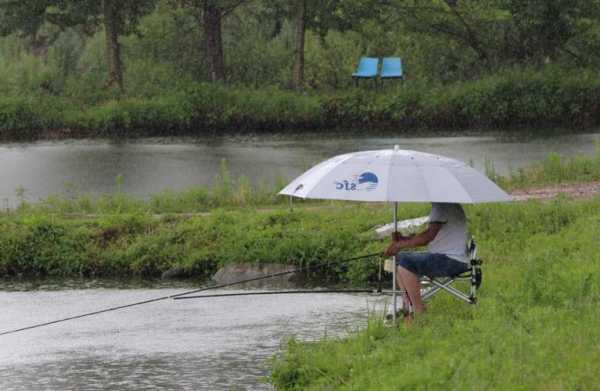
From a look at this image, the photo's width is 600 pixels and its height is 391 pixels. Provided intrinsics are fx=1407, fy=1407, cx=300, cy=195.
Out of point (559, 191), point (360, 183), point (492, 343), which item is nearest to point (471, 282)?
point (360, 183)

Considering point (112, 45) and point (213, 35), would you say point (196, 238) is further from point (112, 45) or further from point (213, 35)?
point (213, 35)

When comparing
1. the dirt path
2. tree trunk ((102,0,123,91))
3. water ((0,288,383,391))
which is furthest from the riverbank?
water ((0,288,383,391))

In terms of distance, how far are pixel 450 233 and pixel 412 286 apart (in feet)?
1.78

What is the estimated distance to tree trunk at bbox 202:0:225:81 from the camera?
3906 centimetres

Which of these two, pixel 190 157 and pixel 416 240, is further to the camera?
pixel 190 157

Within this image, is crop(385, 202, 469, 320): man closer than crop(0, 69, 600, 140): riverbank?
Yes

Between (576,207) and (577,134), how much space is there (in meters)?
15.4

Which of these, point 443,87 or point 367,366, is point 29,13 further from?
point 367,366

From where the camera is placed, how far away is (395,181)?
36.7 ft

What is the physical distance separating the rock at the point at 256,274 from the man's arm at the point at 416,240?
504 centimetres

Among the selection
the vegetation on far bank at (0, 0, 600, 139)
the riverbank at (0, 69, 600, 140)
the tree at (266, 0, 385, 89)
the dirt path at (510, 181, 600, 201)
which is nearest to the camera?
the dirt path at (510, 181, 600, 201)

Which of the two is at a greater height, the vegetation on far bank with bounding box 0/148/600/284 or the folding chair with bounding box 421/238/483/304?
the folding chair with bounding box 421/238/483/304

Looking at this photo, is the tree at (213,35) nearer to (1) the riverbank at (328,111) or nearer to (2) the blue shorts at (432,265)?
(1) the riverbank at (328,111)

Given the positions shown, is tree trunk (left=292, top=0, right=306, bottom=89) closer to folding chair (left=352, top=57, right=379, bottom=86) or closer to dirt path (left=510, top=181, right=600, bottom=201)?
folding chair (left=352, top=57, right=379, bottom=86)
